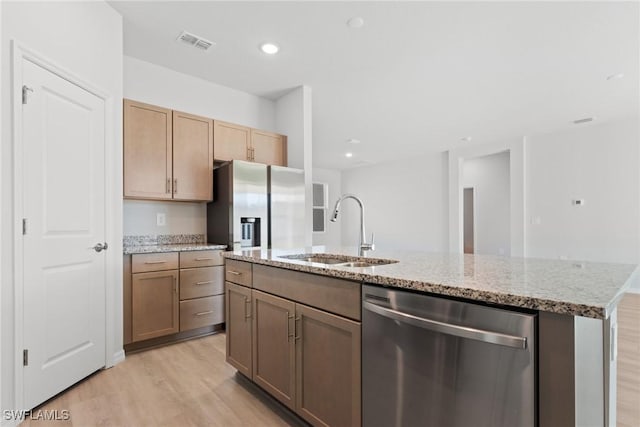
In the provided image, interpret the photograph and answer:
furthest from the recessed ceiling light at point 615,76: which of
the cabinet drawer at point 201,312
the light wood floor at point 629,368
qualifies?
the cabinet drawer at point 201,312

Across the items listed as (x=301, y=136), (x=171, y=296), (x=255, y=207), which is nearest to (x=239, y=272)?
(x=171, y=296)

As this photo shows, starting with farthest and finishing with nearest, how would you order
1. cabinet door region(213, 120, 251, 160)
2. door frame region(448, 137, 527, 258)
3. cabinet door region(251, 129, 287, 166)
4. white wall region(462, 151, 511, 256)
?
white wall region(462, 151, 511, 256) → door frame region(448, 137, 527, 258) → cabinet door region(251, 129, 287, 166) → cabinet door region(213, 120, 251, 160)

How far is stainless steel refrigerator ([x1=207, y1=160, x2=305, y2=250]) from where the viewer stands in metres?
3.28

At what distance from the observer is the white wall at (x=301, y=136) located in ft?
12.6

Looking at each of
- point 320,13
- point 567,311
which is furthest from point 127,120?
point 567,311

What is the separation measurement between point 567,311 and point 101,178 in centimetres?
275

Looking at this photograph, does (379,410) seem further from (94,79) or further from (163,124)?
(163,124)

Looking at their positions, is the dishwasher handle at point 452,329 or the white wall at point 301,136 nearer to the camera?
the dishwasher handle at point 452,329

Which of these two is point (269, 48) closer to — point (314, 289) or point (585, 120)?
point (314, 289)

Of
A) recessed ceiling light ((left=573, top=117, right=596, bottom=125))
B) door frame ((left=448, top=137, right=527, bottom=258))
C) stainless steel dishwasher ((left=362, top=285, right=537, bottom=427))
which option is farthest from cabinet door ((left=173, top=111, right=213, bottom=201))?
recessed ceiling light ((left=573, top=117, right=596, bottom=125))

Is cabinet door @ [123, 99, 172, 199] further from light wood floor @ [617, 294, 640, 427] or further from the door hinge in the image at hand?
light wood floor @ [617, 294, 640, 427]

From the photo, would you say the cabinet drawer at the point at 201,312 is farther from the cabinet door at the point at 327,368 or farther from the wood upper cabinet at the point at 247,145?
the cabinet door at the point at 327,368

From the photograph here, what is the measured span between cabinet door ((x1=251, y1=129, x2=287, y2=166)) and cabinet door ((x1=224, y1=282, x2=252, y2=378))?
1.98 m

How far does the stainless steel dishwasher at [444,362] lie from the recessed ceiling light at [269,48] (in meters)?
2.51
